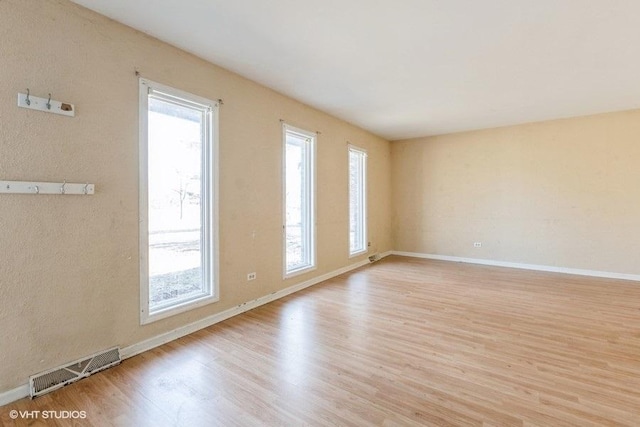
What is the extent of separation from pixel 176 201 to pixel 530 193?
19.4 ft

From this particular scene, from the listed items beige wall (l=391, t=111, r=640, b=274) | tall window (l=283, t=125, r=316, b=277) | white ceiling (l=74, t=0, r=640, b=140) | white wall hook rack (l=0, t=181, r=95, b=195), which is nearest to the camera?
white wall hook rack (l=0, t=181, r=95, b=195)

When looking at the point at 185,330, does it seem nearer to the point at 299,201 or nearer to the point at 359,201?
the point at 299,201

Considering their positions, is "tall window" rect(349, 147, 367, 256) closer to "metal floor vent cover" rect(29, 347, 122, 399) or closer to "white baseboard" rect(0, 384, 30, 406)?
"metal floor vent cover" rect(29, 347, 122, 399)

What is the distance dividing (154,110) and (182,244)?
1289 mm

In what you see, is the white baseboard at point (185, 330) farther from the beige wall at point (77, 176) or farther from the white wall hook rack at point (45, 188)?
the white wall hook rack at point (45, 188)

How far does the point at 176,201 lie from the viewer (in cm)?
282

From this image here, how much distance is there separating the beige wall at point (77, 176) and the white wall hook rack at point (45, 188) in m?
0.04

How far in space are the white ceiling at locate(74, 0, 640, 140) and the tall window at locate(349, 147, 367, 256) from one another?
5.59 ft

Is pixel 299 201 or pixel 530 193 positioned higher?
A: pixel 530 193

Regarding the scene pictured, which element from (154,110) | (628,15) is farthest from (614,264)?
(154,110)

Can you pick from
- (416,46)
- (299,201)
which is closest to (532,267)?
(299,201)

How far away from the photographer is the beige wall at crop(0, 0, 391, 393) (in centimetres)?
184

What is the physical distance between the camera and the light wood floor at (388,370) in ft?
5.61

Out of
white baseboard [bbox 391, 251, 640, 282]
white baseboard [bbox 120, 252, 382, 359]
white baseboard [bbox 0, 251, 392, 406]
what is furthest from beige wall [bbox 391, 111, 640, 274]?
white baseboard [bbox 0, 251, 392, 406]
